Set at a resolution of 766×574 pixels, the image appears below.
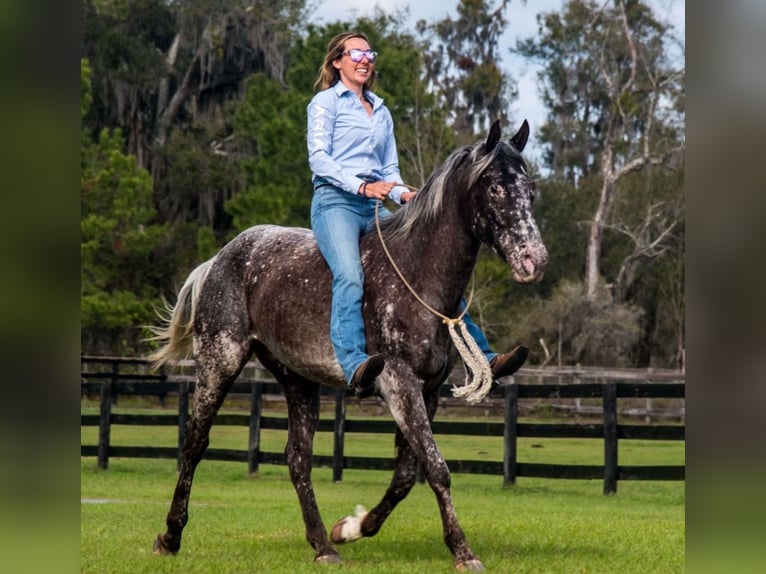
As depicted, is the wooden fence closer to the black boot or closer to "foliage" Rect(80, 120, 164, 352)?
the black boot

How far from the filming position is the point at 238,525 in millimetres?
8266

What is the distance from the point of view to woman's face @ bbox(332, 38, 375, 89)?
6219 mm

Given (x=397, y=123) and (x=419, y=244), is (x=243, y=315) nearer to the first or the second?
(x=419, y=244)

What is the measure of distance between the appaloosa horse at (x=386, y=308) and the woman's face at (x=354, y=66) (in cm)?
78

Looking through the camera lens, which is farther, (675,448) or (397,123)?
(397,123)

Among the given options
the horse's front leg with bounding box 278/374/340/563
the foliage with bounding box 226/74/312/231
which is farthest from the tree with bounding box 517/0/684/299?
the horse's front leg with bounding box 278/374/340/563

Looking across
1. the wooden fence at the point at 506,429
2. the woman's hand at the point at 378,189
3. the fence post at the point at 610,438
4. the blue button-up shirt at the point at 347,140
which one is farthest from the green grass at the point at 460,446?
the woman's hand at the point at 378,189

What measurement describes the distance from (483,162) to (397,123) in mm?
28589

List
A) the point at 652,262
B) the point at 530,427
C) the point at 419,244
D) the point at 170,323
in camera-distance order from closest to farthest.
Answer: the point at 419,244, the point at 170,323, the point at 530,427, the point at 652,262

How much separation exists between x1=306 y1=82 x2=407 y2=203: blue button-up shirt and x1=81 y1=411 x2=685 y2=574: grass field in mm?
2037

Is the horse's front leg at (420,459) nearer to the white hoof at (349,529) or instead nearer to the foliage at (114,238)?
the white hoof at (349,529)
